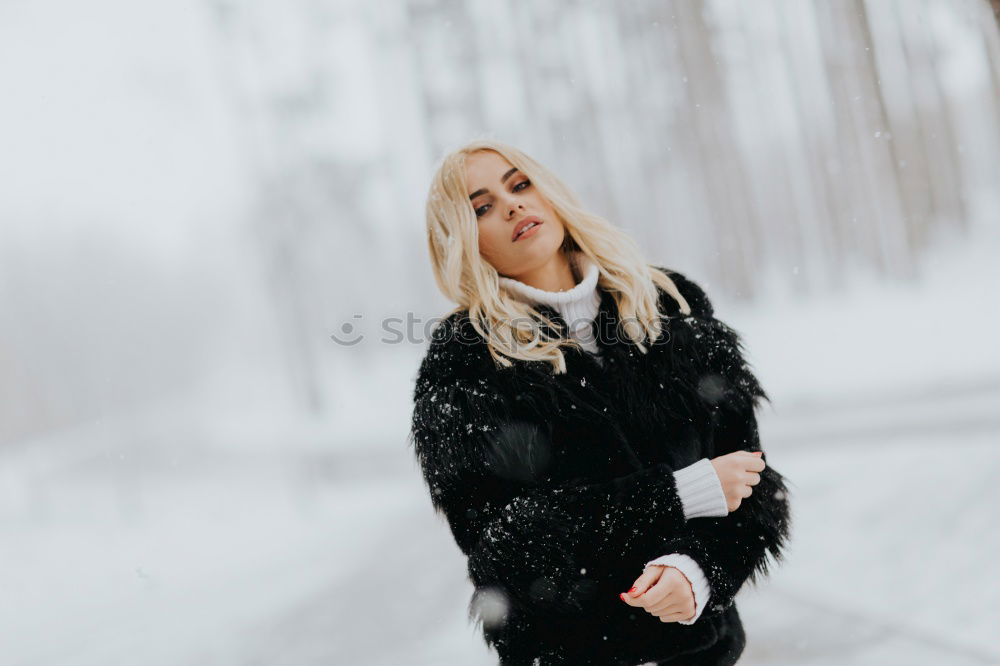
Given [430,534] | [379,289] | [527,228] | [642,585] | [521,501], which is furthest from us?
[379,289]

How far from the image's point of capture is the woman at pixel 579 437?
59.0 inches

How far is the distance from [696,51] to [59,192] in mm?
8361

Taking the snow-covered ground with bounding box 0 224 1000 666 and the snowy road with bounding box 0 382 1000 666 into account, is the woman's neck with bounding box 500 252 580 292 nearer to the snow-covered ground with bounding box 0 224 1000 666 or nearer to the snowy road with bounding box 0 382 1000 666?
the snowy road with bounding box 0 382 1000 666

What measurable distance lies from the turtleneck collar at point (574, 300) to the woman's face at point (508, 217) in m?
0.05

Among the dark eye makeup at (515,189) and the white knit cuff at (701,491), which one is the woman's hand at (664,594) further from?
the dark eye makeup at (515,189)

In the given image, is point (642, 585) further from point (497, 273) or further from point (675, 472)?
point (497, 273)

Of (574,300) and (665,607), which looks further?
(574,300)

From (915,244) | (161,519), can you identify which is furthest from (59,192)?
(915,244)

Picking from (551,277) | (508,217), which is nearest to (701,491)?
(551,277)

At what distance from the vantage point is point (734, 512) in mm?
1606

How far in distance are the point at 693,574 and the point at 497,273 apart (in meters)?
0.78

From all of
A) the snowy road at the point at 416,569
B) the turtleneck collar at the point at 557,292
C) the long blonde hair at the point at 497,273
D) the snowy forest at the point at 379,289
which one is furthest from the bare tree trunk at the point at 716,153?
the turtleneck collar at the point at 557,292

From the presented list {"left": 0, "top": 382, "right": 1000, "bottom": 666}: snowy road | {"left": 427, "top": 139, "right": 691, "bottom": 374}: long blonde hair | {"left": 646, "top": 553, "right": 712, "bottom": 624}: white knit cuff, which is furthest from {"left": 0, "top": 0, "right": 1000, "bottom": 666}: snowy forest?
{"left": 646, "top": 553, "right": 712, "bottom": 624}: white knit cuff

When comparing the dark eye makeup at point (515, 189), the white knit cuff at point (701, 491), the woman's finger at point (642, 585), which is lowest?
the woman's finger at point (642, 585)
